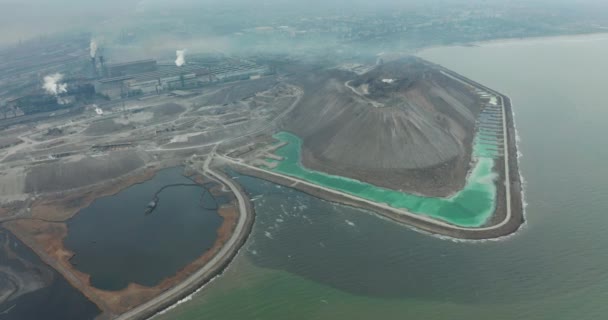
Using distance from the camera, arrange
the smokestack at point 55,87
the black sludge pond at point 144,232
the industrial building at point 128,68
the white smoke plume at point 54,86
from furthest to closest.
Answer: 1. the industrial building at point 128,68
2. the white smoke plume at point 54,86
3. the smokestack at point 55,87
4. the black sludge pond at point 144,232

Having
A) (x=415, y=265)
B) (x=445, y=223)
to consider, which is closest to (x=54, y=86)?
(x=445, y=223)

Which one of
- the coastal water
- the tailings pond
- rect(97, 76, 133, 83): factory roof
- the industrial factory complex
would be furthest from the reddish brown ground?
rect(97, 76, 133, 83): factory roof

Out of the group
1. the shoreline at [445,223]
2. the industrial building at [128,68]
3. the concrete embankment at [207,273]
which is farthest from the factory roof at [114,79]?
the concrete embankment at [207,273]

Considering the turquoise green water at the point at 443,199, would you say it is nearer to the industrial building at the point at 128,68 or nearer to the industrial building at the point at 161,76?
the industrial building at the point at 161,76

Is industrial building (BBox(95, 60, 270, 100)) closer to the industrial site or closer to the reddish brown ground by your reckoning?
the industrial site

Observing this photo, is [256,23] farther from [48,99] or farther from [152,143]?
[152,143]

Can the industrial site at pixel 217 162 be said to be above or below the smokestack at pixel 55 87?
below

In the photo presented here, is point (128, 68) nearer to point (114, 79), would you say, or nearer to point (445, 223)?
point (114, 79)
